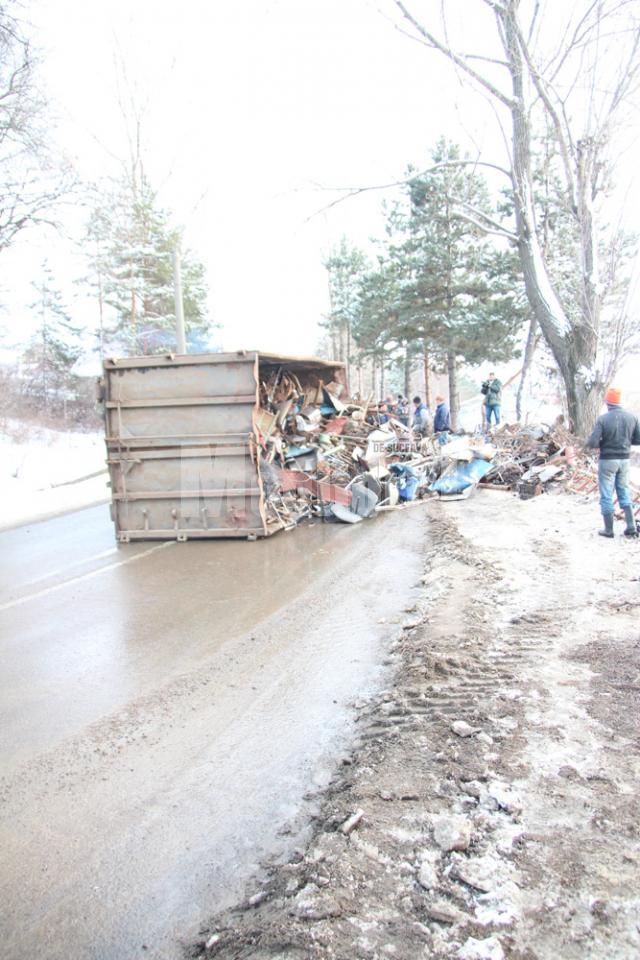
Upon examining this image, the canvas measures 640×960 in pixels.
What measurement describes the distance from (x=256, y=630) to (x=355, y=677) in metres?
1.36

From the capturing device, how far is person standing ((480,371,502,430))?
66.0 ft

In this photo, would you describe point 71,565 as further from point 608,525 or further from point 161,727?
point 608,525

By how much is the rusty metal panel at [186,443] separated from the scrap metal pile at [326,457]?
16.1 inches

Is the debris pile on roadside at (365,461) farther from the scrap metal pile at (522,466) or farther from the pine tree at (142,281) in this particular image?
the pine tree at (142,281)

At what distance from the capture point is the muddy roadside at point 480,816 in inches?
81.4

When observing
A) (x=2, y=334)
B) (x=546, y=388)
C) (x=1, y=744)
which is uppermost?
(x=2, y=334)

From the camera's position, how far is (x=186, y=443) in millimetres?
9414

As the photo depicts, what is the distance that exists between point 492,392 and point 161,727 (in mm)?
18189

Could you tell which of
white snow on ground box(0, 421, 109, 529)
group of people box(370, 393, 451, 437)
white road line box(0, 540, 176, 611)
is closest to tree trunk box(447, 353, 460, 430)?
group of people box(370, 393, 451, 437)

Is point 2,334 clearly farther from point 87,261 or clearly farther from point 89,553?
point 89,553

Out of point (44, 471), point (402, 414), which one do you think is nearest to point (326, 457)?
point (402, 414)

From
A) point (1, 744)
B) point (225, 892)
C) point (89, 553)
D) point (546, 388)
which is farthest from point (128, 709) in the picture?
point (546, 388)

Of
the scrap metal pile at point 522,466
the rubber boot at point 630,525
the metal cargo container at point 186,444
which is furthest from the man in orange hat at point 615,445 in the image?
the metal cargo container at point 186,444

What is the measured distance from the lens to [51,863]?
2713 millimetres
